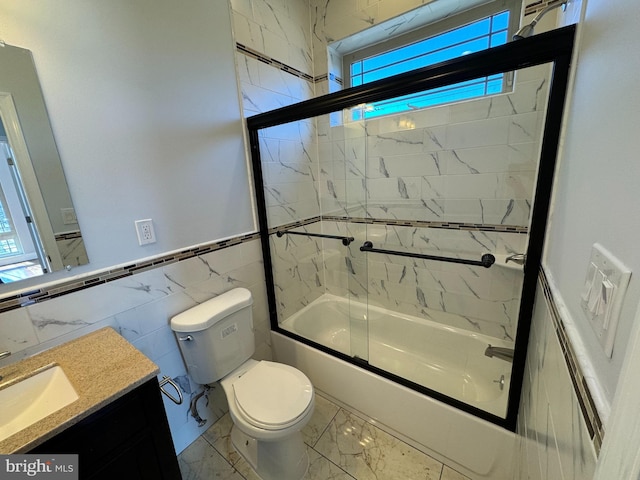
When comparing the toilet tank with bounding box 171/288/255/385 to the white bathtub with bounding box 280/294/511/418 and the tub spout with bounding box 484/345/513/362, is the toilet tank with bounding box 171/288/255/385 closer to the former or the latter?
the white bathtub with bounding box 280/294/511/418

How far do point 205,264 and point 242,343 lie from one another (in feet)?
1.62

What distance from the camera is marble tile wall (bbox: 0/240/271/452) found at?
995 millimetres

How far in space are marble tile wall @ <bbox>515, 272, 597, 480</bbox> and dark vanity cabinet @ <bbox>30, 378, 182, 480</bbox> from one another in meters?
1.10

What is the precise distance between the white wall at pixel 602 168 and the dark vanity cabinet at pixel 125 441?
1.15m

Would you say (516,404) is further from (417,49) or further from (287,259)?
(417,49)

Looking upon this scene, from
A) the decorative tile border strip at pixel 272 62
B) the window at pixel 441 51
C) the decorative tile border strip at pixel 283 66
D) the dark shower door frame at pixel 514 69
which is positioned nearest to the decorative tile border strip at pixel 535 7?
the window at pixel 441 51

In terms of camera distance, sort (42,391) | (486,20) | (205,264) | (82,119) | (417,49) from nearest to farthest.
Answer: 1. (42,391)
2. (82,119)
3. (205,264)
4. (486,20)
5. (417,49)

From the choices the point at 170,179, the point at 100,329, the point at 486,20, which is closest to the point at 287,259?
the point at 170,179

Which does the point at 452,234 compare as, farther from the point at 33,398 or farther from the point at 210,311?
the point at 33,398

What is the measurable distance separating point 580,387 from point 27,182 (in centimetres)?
162

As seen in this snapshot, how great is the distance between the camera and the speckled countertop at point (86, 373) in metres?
0.69

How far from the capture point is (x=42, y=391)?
2.94 feet

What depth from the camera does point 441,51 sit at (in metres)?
1.78

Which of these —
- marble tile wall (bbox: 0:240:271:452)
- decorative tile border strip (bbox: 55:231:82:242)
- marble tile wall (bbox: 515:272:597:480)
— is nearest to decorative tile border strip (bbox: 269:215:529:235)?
marble tile wall (bbox: 0:240:271:452)
